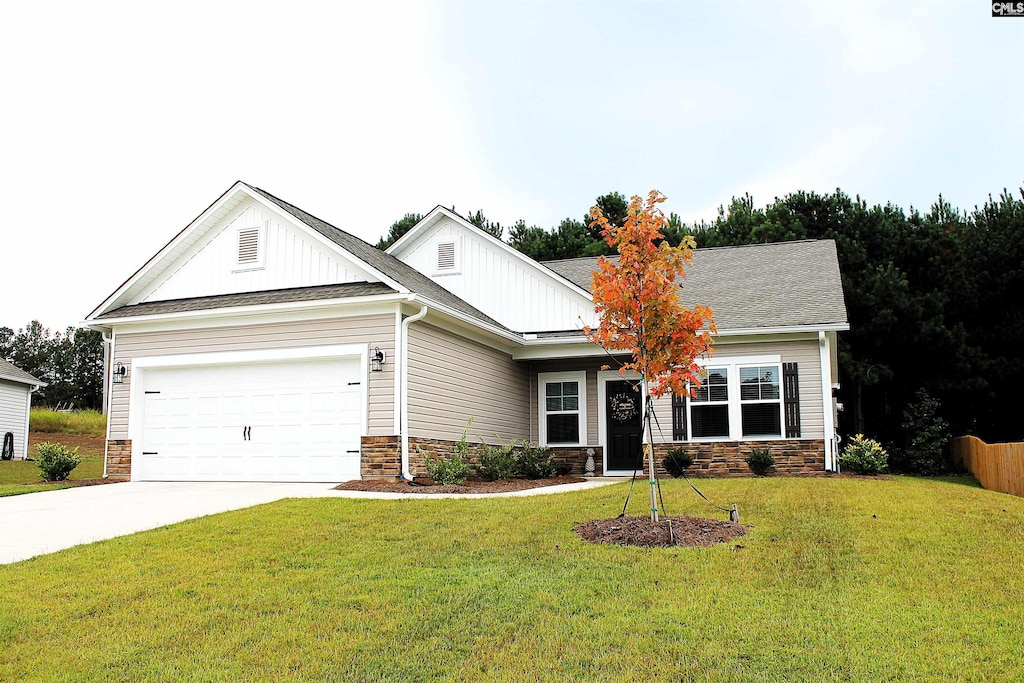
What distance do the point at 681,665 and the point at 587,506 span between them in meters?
5.02

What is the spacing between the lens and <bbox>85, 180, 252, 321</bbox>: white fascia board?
50.2 ft

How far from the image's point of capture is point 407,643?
18.0ft

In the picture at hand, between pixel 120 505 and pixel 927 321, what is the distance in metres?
23.1

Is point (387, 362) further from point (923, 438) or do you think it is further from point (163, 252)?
point (923, 438)

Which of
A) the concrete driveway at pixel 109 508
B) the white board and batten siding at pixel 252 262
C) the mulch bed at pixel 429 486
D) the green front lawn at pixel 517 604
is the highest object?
the white board and batten siding at pixel 252 262

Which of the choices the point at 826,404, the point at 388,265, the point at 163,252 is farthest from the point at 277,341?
the point at 826,404

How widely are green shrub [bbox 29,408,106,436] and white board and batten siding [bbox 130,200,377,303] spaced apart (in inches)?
904

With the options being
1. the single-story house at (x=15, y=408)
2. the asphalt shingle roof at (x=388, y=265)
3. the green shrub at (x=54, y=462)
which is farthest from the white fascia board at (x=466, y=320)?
the single-story house at (x=15, y=408)

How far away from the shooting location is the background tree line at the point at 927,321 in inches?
999

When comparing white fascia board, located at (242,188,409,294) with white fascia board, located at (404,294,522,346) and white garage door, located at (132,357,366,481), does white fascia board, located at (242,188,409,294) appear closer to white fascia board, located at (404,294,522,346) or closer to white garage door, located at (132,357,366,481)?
white fascia board, located at (404,294,522,346)

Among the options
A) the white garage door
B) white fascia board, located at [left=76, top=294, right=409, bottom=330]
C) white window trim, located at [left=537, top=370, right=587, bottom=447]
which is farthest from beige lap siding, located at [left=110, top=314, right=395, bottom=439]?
white window trim, located at [left=537, top=370, right=587, bottom=447]

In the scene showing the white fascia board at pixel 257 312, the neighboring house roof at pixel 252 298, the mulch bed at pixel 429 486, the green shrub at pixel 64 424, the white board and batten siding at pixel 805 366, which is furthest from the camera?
the green shrub at pixel 64 424

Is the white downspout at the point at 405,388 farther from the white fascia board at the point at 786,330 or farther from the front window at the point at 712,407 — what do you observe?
the front window at the point at 712,407

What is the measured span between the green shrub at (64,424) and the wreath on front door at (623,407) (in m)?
26.3
